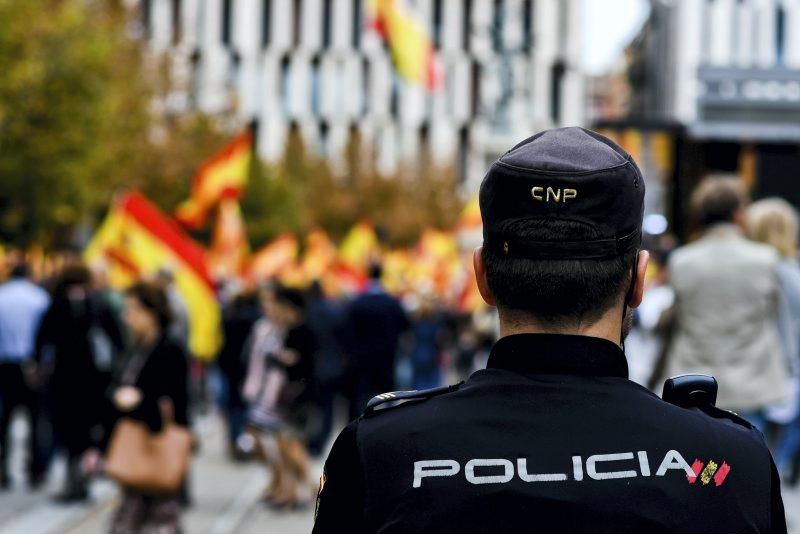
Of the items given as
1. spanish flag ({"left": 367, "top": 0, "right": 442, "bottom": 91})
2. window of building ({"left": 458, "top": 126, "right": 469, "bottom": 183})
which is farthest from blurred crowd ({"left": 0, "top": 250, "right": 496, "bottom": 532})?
window of building ({"left": 458, "top": 126, "right": 469, "bottom": 183})

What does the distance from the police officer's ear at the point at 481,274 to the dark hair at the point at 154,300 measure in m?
5.87

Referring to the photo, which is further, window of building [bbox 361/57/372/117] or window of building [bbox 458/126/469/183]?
window of building [bbox 458/126/469/183]

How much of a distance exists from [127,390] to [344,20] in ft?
257

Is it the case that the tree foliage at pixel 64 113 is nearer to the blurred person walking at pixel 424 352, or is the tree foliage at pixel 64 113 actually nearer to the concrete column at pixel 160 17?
the blurred person walking at pixel 424 352

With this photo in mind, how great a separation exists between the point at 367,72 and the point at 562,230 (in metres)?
84.8

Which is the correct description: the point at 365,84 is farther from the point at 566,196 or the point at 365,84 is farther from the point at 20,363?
the point at 566,196

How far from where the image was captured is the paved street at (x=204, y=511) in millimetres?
9297

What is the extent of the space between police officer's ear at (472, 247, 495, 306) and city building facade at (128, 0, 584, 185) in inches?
3135

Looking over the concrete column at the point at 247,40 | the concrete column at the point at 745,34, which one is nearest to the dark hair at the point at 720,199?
the concrete column at the point at 745,34

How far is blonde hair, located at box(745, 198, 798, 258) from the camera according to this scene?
667cm

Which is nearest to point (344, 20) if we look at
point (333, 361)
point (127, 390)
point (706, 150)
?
point (706, 150)

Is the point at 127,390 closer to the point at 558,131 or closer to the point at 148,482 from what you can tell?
the point at 148,482

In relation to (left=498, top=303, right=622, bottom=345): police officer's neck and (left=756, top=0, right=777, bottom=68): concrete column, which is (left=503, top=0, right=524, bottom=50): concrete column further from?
(left=498, top=303, right=622, bottom=345): police officer's neck

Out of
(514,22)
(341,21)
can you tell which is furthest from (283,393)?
(341,21)
